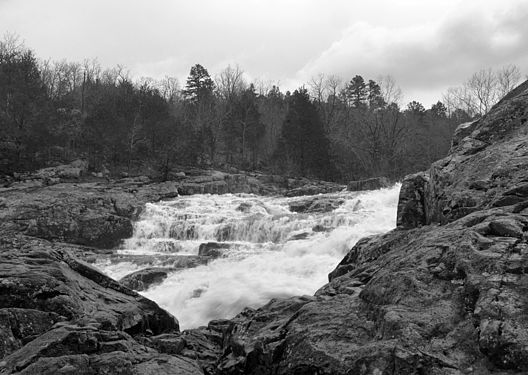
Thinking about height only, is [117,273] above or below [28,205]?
below

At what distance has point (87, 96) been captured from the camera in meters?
54.1

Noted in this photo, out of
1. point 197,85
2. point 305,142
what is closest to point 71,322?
point 305,142

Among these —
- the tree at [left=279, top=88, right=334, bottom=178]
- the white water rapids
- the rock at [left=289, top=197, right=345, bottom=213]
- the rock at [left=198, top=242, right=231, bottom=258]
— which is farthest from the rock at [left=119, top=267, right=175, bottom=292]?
the tree at [left=279, top=88, right=334, bottom=178]

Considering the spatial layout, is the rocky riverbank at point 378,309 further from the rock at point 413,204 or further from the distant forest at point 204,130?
the distant forest at point 204,130

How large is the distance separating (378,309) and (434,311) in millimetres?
574

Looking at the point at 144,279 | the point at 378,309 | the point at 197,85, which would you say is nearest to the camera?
the point at 378,309

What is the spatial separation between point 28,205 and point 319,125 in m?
30.5

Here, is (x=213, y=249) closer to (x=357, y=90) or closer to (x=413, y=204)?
(x=413, y=204)

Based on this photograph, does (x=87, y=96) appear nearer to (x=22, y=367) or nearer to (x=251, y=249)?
(x=251, y=249)

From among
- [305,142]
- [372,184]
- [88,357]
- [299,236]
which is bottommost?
[299,236]

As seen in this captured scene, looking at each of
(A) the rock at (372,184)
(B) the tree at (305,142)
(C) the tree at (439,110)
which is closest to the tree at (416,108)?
(C) the tree at (439,110)

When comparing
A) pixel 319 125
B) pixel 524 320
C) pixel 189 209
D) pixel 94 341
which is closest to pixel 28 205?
pixel 189 209

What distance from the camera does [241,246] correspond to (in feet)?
61.1

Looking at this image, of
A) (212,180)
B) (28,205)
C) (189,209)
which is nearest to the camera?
(28,205)
